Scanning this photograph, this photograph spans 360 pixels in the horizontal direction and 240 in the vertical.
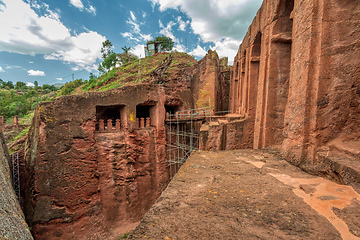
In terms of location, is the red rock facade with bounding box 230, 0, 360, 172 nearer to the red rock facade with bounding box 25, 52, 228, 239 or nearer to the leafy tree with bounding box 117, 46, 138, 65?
the red rock facade with bounding box 25, 52, 228, 239

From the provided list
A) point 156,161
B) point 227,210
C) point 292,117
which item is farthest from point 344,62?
point 156,161

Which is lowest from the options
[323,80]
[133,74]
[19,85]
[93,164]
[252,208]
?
[93,164]

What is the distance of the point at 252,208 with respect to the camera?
1.84 m

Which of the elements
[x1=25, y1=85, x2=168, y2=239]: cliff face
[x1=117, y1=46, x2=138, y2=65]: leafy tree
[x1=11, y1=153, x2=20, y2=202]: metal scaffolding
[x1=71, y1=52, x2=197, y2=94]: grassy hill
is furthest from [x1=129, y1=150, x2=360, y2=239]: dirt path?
[x1=117, y1=46, x2=138, y2=65]: leafy tree

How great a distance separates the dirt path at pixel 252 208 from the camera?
148 cm

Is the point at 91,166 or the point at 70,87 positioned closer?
the point at 91,166

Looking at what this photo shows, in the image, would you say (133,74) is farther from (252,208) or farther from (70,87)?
(70,87)

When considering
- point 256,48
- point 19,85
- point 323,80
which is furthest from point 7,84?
point 323,80

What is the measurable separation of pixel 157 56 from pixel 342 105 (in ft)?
71.8

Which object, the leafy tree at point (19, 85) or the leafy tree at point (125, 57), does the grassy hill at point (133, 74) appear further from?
the leafy tree at point (19, 85)

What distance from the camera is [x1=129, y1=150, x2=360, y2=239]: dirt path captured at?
4.85 ft

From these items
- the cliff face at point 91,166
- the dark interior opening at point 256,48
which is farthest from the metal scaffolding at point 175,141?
the dark interior opening at point 256,48

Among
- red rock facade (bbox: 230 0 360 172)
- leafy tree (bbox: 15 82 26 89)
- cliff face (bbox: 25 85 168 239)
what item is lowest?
cliff face (bbox: 25 85 168 239)

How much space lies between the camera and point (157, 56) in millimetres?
22391
